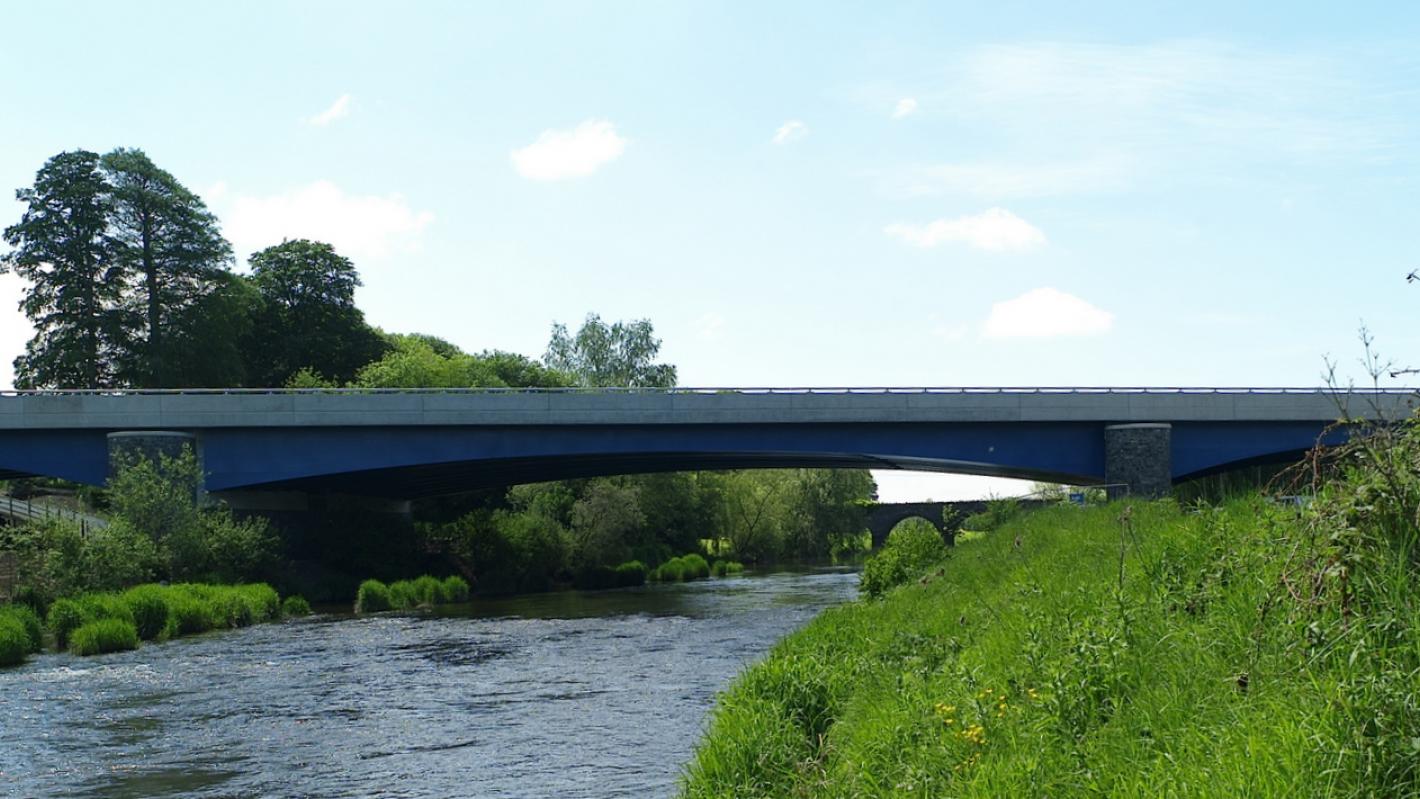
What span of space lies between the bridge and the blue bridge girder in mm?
56

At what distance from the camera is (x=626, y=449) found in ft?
167

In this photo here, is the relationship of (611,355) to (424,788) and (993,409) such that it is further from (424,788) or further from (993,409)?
(424,788)

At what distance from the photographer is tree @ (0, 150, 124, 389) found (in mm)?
68688

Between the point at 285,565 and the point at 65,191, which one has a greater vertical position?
the point at 65,191

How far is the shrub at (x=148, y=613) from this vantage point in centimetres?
3566

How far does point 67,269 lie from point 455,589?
1278 inches

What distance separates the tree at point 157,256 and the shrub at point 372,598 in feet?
91.4

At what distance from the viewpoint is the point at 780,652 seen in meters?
19.8

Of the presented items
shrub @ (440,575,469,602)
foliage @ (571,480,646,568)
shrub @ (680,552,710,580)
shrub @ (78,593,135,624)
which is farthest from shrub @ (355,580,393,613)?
shrub @ (680,552,710,580)

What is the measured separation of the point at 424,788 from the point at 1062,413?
4099 centimetres

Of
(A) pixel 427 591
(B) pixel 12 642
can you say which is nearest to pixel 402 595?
(A) pixel 427 591

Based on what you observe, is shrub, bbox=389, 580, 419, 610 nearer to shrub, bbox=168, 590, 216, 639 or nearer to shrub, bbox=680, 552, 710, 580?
shrub, bbox=168, 590, 216, 639

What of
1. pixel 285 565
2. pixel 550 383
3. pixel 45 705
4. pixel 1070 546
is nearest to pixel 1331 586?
pixel 1070 546

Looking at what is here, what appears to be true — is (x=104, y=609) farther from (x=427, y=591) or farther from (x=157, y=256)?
(x=157, y=256)
